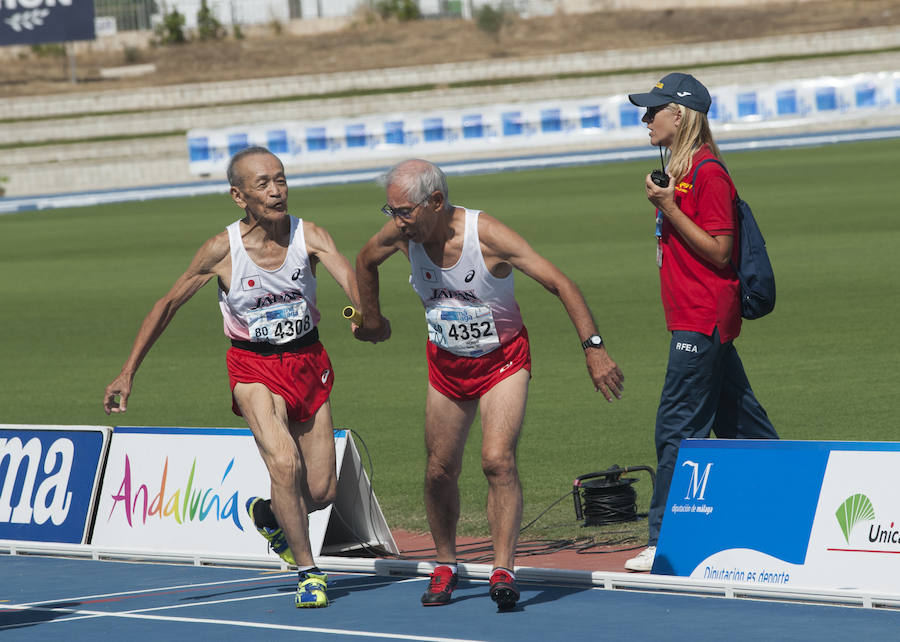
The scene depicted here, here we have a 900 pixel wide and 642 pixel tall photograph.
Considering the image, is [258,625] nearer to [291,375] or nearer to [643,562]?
[291,375]

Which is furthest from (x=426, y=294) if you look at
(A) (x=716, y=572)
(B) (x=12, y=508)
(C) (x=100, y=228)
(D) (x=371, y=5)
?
(D) (x=371, y=5)

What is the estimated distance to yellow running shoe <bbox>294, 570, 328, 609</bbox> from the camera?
23.1 feet

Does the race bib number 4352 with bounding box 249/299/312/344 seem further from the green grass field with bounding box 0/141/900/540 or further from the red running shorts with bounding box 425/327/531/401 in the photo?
the green grass field with bounding box 0/141/900/540

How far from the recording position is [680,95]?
23.6ft

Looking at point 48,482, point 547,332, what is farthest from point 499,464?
point 547,332

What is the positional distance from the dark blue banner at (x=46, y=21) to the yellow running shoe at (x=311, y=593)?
51.5 metres

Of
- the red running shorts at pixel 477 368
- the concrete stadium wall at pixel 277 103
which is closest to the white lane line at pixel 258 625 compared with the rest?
the red running shorts at pixel 477 368

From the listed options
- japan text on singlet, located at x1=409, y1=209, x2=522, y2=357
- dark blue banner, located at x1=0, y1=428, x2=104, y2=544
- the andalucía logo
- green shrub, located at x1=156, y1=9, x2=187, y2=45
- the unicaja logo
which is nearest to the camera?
the unicaja logo

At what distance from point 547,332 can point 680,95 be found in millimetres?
9889

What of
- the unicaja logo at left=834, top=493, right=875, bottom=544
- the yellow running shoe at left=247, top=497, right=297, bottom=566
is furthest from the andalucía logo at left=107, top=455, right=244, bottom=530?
the unicaja logo at left=834, top=493, right=875, bottom=544

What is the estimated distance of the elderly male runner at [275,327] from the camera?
24.1 ft

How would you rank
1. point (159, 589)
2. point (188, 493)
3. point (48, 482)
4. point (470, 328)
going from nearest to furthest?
point (470, 328) → point (159, 589) → point (188, 493) → point (48, 482)

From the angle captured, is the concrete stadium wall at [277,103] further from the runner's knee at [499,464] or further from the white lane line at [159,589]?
the runner's knee at [499,464]

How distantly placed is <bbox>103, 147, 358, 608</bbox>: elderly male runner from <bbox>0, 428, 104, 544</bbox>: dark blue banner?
1.64 meters
